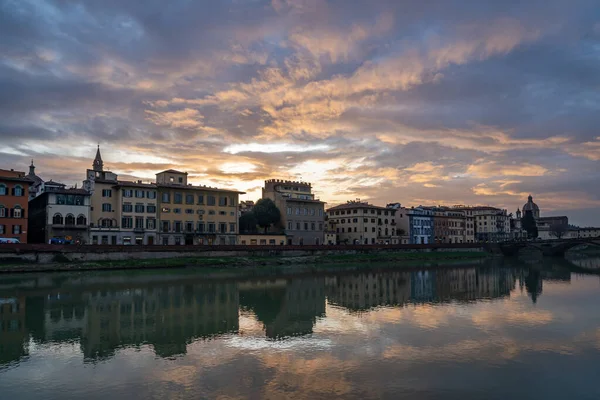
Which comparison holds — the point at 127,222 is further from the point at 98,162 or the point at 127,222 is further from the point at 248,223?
the point at 98,162

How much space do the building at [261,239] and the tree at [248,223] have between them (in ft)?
14.6

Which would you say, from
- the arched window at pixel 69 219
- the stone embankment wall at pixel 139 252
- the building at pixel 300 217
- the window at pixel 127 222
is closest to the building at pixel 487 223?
the building at pixel 300 217

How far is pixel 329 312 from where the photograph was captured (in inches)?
1079

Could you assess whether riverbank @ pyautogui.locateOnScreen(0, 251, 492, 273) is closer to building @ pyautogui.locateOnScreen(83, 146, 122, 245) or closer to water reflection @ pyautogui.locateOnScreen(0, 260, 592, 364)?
water reflection @ pyautogui.locateOnScreen(0, 260, 592, 364)

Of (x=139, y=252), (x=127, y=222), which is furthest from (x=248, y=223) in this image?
(x=139, y=252)

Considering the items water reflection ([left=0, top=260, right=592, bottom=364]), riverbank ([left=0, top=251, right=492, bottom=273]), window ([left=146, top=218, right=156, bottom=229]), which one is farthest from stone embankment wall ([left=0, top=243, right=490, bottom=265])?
window ([left=146, top=218, right=156, bottom=229])

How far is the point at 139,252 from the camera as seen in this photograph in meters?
58.3

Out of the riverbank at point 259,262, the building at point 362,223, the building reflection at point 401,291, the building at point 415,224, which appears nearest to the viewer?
the building reflection at point 401,291

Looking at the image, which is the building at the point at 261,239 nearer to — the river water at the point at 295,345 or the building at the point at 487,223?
the river water at the point at 295,345

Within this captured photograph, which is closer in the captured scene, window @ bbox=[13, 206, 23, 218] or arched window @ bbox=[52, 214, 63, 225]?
window @ bbox=[13, 206, 23, 218]

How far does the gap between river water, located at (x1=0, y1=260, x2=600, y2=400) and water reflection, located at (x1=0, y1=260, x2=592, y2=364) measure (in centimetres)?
14

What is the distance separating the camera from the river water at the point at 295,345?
1396 centimetres

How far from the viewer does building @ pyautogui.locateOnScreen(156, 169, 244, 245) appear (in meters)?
72.7

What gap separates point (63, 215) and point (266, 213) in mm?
34321
